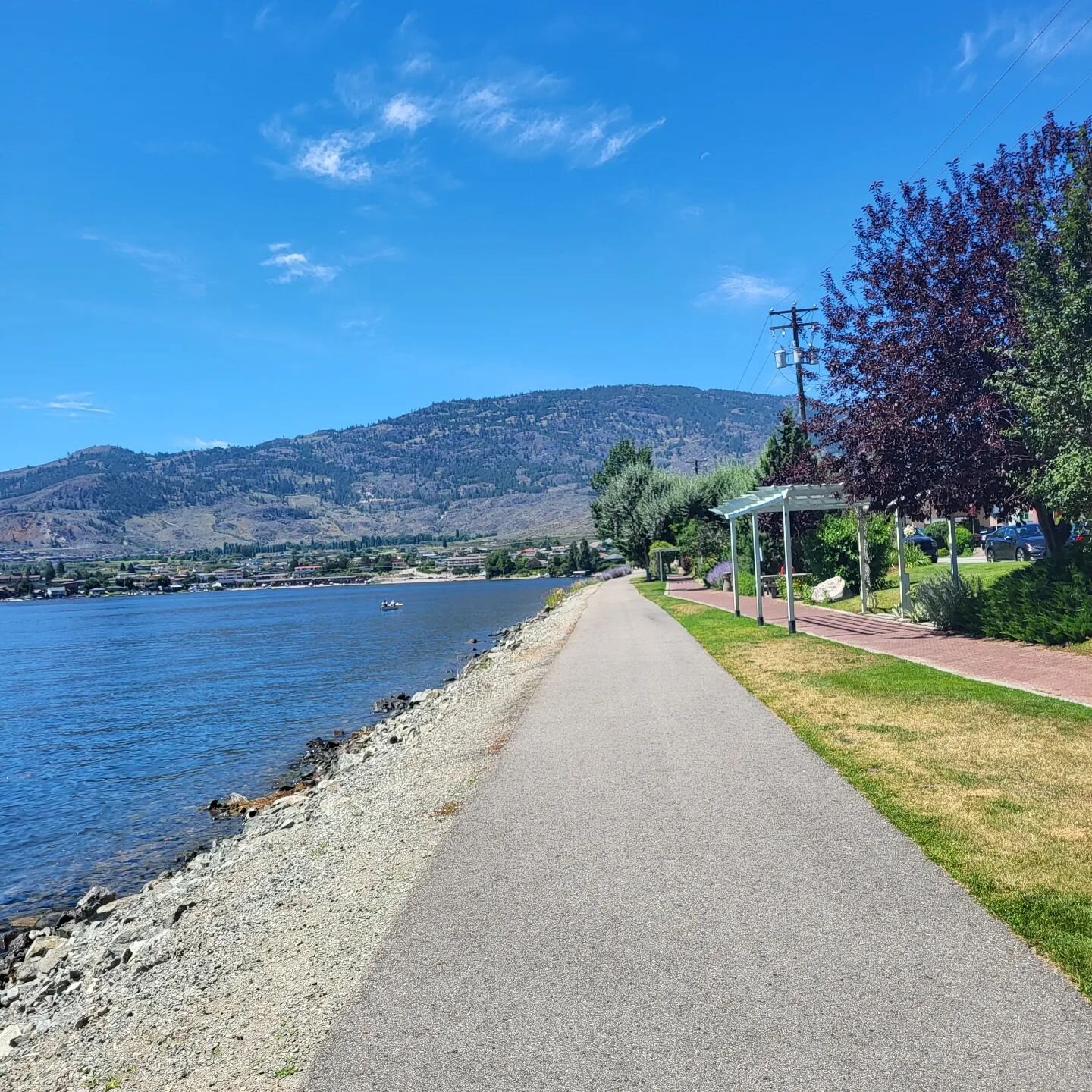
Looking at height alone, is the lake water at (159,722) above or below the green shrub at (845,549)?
below

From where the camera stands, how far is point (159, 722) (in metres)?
25.2

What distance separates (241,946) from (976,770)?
578 cm

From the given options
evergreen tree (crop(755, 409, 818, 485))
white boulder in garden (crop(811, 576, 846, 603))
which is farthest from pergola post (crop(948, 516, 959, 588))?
evergreen tree (crop(755, 409, 818, 485))

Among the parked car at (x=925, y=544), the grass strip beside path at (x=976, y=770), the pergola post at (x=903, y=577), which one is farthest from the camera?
the parked car at (x=925, y=544)

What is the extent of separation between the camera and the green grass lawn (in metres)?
24.5

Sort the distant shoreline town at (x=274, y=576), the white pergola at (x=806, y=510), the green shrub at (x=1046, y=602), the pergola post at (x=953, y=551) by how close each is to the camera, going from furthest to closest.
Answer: the distant shoreline town at (x=274, y=576), the white pergola at (x=806, y=510), the pergola post at (x=953, y=551), the green shrub at (x=1046, y=602)

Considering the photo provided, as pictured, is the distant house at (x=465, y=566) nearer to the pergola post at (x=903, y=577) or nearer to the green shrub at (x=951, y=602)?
the pergola post at (x=903, y=577)

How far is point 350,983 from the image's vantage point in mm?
4566

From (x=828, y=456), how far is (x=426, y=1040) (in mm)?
17103

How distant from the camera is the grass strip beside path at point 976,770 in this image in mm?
5078

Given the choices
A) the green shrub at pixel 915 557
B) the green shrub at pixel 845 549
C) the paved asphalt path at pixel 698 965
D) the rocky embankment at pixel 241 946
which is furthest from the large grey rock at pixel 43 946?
the green shrub at pixel 915 557

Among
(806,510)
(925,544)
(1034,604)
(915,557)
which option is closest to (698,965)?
(1034,604)

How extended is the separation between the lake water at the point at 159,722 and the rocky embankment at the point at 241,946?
7.58 ft

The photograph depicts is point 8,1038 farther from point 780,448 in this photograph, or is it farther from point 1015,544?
point 1015,544
